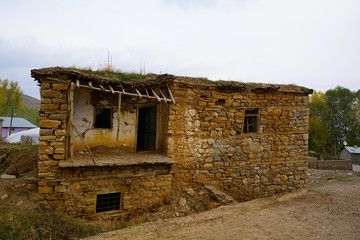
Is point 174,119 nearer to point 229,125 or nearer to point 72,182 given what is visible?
point 229,125

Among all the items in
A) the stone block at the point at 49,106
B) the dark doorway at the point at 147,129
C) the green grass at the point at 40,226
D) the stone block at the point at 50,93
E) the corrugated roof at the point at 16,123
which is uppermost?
the stone block at the point at 50,93

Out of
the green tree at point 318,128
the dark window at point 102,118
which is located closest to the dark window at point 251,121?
the dark window at point 102,118

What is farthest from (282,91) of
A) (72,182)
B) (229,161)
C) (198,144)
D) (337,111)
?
(337,111)

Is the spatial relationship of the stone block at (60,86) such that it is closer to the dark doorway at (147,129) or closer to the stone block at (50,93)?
the stone block at (50,93)

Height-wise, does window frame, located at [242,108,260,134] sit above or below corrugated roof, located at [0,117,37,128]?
above

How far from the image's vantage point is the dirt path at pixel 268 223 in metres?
4.71

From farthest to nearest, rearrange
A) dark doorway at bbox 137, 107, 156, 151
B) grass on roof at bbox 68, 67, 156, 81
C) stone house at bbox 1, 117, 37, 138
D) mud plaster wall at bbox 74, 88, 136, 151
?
stone house at bbox 1, 117, 37, 138 → dark doorway at bbox 137, 107, 156, 151 → grass on roof at bbox 68, 67, 156, 81 → mud plaster wall at bbox 74, 88, 136, 151

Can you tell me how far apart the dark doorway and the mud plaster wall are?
0.70 meters

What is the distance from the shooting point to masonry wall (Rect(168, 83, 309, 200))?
7.12 m

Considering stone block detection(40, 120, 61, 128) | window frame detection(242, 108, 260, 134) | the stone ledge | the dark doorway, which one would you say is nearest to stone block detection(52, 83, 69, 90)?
stone block detection(40, 120, 61, 128)

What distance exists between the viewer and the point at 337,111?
29.6 meters

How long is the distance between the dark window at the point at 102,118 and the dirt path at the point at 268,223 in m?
3.27

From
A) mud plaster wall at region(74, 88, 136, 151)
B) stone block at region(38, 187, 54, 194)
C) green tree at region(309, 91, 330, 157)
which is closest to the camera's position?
stone block at region(38, 187, 54, 194)

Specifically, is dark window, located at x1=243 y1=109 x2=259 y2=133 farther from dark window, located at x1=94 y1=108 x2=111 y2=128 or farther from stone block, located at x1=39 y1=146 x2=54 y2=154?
stone block, located at x1=39 y1=146 x2=54 y2=154
